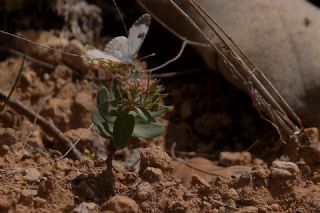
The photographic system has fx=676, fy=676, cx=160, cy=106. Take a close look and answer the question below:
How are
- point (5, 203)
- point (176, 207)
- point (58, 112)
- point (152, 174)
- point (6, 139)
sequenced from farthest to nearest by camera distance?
point (58, 112)
point (6, 139)
point (152, 174)
point (176, 207)
point (5, 203)

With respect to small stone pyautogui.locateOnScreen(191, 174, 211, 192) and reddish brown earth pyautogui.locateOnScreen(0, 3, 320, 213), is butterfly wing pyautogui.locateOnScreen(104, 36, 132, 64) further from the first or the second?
small stone pyautogui.locateOnScreen(191, 174, 211, 192)

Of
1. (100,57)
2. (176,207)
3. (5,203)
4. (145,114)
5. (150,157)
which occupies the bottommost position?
(5,203)

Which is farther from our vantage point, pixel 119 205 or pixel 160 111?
pixel 160 111

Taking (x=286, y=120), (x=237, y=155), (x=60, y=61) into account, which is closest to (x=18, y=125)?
(x=60, y=61)

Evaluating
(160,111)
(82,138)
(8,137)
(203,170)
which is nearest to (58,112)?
(82,138)

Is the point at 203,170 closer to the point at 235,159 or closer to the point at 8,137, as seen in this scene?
the point at 235,159

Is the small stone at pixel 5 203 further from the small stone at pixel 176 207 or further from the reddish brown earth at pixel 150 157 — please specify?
the small stone at pixel 176 207

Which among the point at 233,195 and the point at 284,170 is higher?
the point at 284,170
